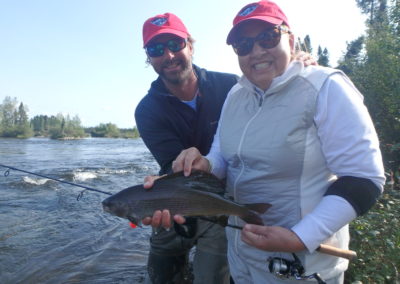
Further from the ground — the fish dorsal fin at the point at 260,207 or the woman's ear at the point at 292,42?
the woman's ear at the point at 292,42

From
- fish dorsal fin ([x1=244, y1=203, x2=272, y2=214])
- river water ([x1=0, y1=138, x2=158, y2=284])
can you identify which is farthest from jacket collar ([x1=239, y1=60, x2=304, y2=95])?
river water ([x1=0, y1=138, x2=158, y2=284])

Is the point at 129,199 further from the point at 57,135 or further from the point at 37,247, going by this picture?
the point at 57,135

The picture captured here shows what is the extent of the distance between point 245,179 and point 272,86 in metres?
0.70

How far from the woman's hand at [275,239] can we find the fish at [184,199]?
352 mm

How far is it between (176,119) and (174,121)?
4 cm

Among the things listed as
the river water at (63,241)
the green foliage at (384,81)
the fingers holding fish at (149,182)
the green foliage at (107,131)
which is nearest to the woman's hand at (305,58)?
the fingers holding fish at (149,182)

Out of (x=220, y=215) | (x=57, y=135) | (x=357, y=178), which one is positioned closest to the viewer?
(x=357, y=178)

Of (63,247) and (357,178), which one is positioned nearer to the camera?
(357,178)

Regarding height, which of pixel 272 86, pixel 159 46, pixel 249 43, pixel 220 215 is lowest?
pixel 220 215

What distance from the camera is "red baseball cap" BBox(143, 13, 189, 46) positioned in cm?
397

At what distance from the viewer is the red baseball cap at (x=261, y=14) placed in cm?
225

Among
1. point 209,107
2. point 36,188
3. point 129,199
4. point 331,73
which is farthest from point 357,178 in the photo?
point 36,188

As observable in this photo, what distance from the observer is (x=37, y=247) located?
718 centimetres

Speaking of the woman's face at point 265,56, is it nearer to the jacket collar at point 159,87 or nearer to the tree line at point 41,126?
the jacket collar at point 159,87
